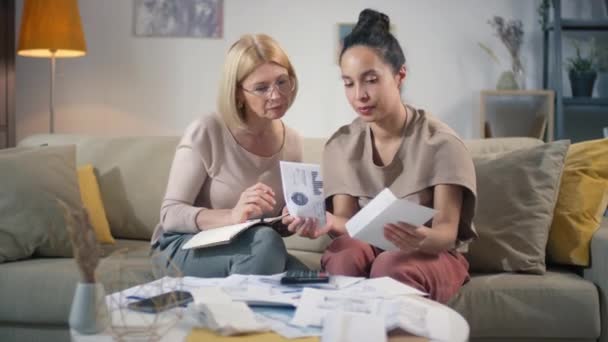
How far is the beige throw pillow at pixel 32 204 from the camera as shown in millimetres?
2156

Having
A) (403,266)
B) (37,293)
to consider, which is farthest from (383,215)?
(37,293)

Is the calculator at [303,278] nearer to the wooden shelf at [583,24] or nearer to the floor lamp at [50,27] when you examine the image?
the floor lamp at [50,27]

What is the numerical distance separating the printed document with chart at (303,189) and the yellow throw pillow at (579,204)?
83 centimetres

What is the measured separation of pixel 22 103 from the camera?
382 centimetres

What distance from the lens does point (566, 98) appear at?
11.6 feet

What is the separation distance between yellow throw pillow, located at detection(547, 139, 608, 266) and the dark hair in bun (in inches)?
28.5

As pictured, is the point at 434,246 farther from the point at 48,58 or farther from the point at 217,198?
the point at 48,58

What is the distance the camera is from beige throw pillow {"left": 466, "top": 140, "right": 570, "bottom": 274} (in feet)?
6.88

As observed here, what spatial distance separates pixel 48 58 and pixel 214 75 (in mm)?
907

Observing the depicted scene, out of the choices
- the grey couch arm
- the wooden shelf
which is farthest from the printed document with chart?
the wooden shelf

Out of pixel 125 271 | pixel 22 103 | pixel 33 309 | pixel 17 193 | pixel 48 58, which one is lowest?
pixel 33 309

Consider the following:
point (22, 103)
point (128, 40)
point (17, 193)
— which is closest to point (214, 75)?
point (128, 40)

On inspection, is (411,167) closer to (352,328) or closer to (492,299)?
(492,299)

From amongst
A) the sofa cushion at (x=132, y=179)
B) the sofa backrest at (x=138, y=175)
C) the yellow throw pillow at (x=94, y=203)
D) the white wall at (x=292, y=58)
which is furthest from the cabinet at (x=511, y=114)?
the yellow throw pillow at (x=94, y=203)
